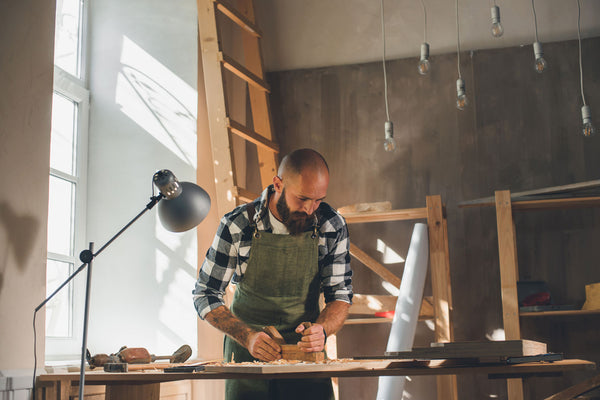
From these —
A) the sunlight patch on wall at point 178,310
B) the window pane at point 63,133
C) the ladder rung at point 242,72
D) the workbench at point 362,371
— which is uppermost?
the ladder rung at point 242,72

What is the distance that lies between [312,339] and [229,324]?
0.36 m

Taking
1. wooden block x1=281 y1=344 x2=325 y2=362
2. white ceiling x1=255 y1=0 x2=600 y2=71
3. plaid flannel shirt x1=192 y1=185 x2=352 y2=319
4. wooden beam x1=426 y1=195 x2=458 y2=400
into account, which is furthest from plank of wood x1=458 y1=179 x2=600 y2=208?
wooden block x1=281 y1=344 x2=325 y2=362

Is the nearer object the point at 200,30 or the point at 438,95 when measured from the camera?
the point at 200,30

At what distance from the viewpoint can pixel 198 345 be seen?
3629mm

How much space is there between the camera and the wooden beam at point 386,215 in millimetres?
4008

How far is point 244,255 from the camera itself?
258 cm

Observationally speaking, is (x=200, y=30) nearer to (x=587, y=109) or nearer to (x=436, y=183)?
(x=436, y=183)

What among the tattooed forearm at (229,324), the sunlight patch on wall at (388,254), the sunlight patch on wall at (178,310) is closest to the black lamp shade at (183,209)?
the tattooed forearm at (229,324)

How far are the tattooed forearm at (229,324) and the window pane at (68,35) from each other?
84.2 inches

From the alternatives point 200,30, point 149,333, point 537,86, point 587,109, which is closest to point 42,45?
point 200,30

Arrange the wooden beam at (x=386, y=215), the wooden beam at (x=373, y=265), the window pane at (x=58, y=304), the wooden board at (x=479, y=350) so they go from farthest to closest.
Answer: the wooden beam at (x=373, y=265) → the wooden beam at (x=386, y=215) → the window pane at (x=58, y=304) → the wooden board at (x=479, y=350)

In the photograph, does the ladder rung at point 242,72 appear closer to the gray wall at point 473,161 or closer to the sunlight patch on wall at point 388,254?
the gray wall at point 473,161

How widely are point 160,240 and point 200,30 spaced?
1.22 m

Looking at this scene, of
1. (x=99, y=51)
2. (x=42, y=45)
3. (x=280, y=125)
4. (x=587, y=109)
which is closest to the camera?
(x=42, y=45)
